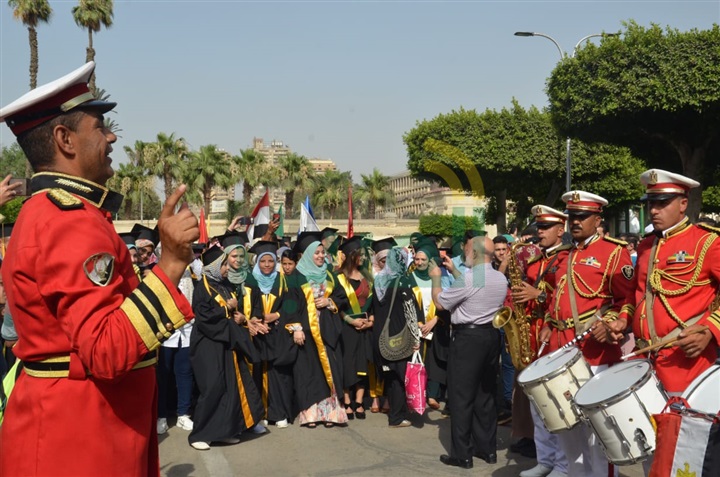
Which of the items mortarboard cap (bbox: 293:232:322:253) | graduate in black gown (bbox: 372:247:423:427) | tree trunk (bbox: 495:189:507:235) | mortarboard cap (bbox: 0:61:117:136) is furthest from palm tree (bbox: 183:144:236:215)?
mortarboard cap (bbox: 0:61:117:136)

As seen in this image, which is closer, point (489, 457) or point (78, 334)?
point (78, 334)

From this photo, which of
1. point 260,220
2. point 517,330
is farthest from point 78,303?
point 260,220

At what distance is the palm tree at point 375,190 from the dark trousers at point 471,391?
207 feet

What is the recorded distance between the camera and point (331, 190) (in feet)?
224

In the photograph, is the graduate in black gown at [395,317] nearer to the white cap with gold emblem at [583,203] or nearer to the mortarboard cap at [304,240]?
the mortarboard cap at [304,240]

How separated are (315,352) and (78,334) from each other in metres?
7.25

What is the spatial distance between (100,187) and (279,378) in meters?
6.97

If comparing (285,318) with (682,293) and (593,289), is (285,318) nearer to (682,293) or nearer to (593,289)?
(593,289)

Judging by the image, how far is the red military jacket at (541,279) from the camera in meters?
6.75

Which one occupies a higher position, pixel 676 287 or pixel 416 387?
pixel 676 287

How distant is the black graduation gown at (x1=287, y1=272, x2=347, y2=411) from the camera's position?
9.20 m

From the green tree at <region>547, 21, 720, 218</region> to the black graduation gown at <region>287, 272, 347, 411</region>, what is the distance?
1499 cm

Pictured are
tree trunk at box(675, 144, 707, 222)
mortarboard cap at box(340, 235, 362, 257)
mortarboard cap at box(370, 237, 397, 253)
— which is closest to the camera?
mortarboard cap at box(340, 235, 362, 257)

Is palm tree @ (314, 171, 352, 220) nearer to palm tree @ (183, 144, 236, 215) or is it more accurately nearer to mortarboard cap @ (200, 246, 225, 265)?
palm tree @ (183, 144, 236, 215)
